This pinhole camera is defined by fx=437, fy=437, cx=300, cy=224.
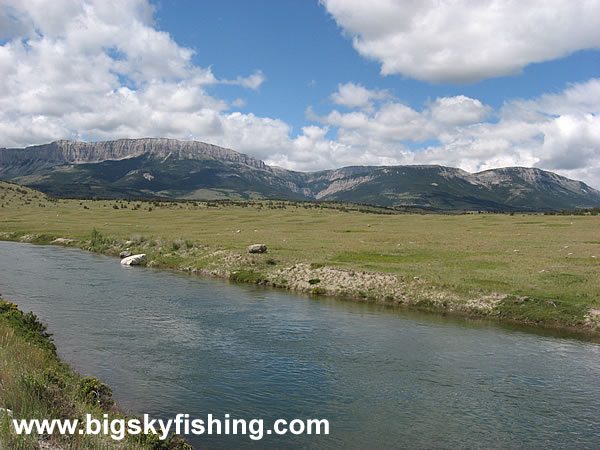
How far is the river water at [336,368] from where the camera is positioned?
17.7 metres

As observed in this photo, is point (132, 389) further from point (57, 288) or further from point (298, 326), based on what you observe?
point (57, 288)

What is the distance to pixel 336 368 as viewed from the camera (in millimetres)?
23547

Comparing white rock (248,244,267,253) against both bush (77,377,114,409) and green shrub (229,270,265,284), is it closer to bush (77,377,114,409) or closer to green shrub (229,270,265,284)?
green shrub (229,270,265,284)

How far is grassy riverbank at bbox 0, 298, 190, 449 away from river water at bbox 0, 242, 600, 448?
7.45 feet

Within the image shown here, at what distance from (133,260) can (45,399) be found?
169 feet

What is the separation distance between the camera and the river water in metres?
17.7

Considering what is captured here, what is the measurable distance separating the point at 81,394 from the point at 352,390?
11.6 meters

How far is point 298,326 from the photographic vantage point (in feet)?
105

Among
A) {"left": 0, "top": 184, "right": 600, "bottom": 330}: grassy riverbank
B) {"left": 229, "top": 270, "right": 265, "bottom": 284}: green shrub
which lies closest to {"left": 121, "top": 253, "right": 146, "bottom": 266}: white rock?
{"left": 0, "top": 184, "right": 600, "bottom": 330}: grassy riverbank

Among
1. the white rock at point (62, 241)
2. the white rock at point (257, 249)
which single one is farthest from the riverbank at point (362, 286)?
the white rock at point (62, 241)

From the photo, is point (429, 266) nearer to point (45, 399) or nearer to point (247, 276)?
point (247, 276)

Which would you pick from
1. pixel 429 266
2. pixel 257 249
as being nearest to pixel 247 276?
pixel 257 249

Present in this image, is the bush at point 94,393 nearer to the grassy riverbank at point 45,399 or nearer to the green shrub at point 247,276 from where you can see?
the grassy riverbank at point 45,399

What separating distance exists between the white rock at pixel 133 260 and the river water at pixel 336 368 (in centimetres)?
2151
